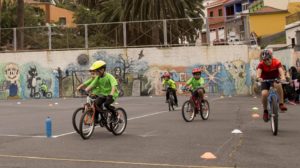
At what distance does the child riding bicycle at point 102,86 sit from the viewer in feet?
36.2

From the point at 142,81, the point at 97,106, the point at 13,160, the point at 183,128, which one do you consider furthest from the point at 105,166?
the point at 142,81

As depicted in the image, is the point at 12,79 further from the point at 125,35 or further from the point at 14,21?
the point at 14,21

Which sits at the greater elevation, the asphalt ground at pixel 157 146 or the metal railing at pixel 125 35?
the metal railing at pixel 125 35

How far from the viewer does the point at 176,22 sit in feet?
113

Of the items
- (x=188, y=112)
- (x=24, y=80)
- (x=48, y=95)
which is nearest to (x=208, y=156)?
(x=188, y=112)

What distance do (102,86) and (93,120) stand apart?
0.85m

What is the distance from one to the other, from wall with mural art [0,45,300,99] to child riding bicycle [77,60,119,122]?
22219mm

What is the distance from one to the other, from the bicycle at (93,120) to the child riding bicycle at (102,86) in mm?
105

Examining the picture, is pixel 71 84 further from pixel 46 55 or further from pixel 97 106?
pixel 97 106

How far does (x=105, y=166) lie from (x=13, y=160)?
5.44 ft

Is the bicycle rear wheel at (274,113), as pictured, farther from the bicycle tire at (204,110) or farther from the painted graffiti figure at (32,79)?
the painted graffiti figure at (32,79)

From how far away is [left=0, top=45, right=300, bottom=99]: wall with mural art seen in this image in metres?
33.0

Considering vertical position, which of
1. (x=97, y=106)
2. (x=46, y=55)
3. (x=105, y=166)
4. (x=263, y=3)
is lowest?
(x=105, y=166)

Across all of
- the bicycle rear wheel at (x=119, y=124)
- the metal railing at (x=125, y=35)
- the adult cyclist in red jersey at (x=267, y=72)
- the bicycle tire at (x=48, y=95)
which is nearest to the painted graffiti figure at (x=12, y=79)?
the metal railing at (x=125, y=35)
